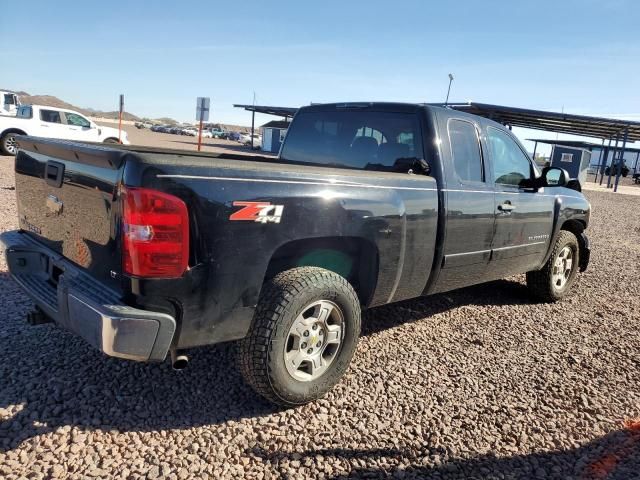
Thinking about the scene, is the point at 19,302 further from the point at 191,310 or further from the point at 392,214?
the point at 392,214

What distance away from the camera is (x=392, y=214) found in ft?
10.6

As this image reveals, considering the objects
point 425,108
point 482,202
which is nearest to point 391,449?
point 482,202

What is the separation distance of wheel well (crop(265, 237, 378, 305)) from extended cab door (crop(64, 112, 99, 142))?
51.4 feet

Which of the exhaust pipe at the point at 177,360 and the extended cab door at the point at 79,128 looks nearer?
the exhaust pipe at the point at 177,360

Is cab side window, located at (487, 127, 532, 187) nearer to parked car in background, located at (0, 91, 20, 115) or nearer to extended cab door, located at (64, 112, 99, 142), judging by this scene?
extended cab door, located at (64, 112, 99, 142)

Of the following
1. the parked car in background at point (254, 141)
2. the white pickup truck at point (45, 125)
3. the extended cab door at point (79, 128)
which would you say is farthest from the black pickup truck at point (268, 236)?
the parked car in background at point (254, 141)

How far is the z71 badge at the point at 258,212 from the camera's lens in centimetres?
246

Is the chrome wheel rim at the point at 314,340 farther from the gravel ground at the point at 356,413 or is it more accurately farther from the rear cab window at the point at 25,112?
the rear cab window at the point at 25,112

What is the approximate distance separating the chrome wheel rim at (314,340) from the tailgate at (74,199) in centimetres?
107

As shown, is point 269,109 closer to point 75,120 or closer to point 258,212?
point 75,120

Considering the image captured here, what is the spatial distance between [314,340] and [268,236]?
0.78 meters

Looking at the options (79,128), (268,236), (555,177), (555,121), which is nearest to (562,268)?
(555,177)

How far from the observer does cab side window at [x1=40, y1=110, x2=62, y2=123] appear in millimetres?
16188

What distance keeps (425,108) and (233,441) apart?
2.77m
